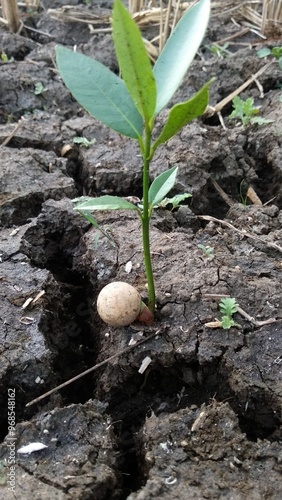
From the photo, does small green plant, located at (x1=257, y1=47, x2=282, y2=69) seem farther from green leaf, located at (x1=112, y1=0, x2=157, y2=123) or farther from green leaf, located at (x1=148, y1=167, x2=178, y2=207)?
green leaf, located at (x1=112, y1=0, x2=157, y2=123)

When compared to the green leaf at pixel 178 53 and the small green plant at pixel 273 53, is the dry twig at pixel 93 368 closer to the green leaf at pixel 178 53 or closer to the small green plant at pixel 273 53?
the green leaf at pixel 178 53

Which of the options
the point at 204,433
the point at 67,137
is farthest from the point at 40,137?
the point at 204,433

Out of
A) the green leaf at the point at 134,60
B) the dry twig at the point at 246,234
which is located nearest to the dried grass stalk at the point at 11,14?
the dry twig at the point at 246,234

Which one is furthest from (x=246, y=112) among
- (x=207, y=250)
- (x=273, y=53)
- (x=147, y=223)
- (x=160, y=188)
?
(x=147, y=223)

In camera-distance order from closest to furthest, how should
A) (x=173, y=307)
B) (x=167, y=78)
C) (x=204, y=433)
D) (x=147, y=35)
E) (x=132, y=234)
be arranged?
(x=167, y=78)
(x=204, y=433)
(x=173, y=307)
(x=132, y=234)
(x=147, y=35)

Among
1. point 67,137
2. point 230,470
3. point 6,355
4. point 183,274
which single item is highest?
point 67,137

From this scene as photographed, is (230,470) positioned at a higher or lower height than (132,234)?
lower

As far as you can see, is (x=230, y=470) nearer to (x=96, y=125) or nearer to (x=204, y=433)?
(x=204, y=433)
